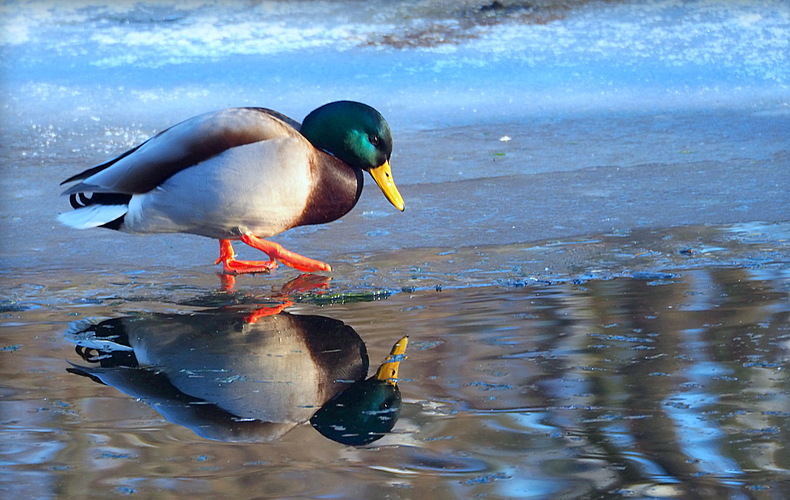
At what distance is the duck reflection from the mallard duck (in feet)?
1.97

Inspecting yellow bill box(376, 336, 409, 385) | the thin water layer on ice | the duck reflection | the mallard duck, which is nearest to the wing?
the mallard duck

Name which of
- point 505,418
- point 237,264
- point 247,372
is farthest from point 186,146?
point 505,418

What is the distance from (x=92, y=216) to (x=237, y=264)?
59 centimetres

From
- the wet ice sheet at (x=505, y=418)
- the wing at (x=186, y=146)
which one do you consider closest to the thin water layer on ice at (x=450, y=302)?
the wet ice sheet at (x=505, y=418)

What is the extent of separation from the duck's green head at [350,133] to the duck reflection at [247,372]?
85cm

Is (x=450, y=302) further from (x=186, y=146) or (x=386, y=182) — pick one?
(x=186, y=146)

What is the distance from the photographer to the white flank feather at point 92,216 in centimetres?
394

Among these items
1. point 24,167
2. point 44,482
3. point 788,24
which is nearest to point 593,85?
point 788,24

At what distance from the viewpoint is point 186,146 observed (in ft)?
12.2

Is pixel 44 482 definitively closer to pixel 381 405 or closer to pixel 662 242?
pixel 381 405

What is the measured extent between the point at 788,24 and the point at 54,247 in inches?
263

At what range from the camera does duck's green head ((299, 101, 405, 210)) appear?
379 cm

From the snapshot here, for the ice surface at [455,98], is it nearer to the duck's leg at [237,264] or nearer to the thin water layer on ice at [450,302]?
the thin water layer on ice at [450,302]

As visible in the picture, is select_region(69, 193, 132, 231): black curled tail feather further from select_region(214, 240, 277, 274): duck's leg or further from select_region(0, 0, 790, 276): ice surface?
select_region(214, 240, 277, 274): duck's leg
